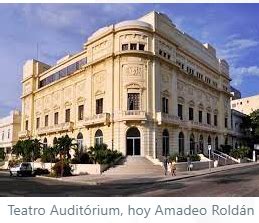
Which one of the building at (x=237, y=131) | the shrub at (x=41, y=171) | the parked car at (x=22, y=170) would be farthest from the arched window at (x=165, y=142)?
the building at (x=237, y=131)

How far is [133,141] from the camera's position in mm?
25812

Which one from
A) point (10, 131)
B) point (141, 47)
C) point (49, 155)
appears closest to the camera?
point (49, 155)

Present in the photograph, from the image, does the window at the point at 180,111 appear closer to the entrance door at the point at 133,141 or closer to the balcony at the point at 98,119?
the entrance door at the point at 133,141

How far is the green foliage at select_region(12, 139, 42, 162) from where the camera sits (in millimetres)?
26441

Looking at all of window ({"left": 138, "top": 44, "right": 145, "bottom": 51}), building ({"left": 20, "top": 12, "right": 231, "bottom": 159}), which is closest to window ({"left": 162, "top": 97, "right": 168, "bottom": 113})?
building ({"left": 20, "top": 12, "right": 231, "bottom": 159})

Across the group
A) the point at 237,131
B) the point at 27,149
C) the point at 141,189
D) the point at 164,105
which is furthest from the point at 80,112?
the point at 141,189

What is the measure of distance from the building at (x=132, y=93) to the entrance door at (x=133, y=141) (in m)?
0.06

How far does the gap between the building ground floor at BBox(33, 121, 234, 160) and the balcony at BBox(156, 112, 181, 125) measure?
40 cm

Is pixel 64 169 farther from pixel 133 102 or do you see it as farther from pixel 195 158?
pixel 195 158

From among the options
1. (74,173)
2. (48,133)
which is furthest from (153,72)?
(48,133)

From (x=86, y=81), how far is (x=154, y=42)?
6011 mm

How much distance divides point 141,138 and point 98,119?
129 inches

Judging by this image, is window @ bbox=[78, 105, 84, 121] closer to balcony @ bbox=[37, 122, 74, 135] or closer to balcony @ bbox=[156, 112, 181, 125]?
balcony @ bbox=[37, 122, 74, 135]
